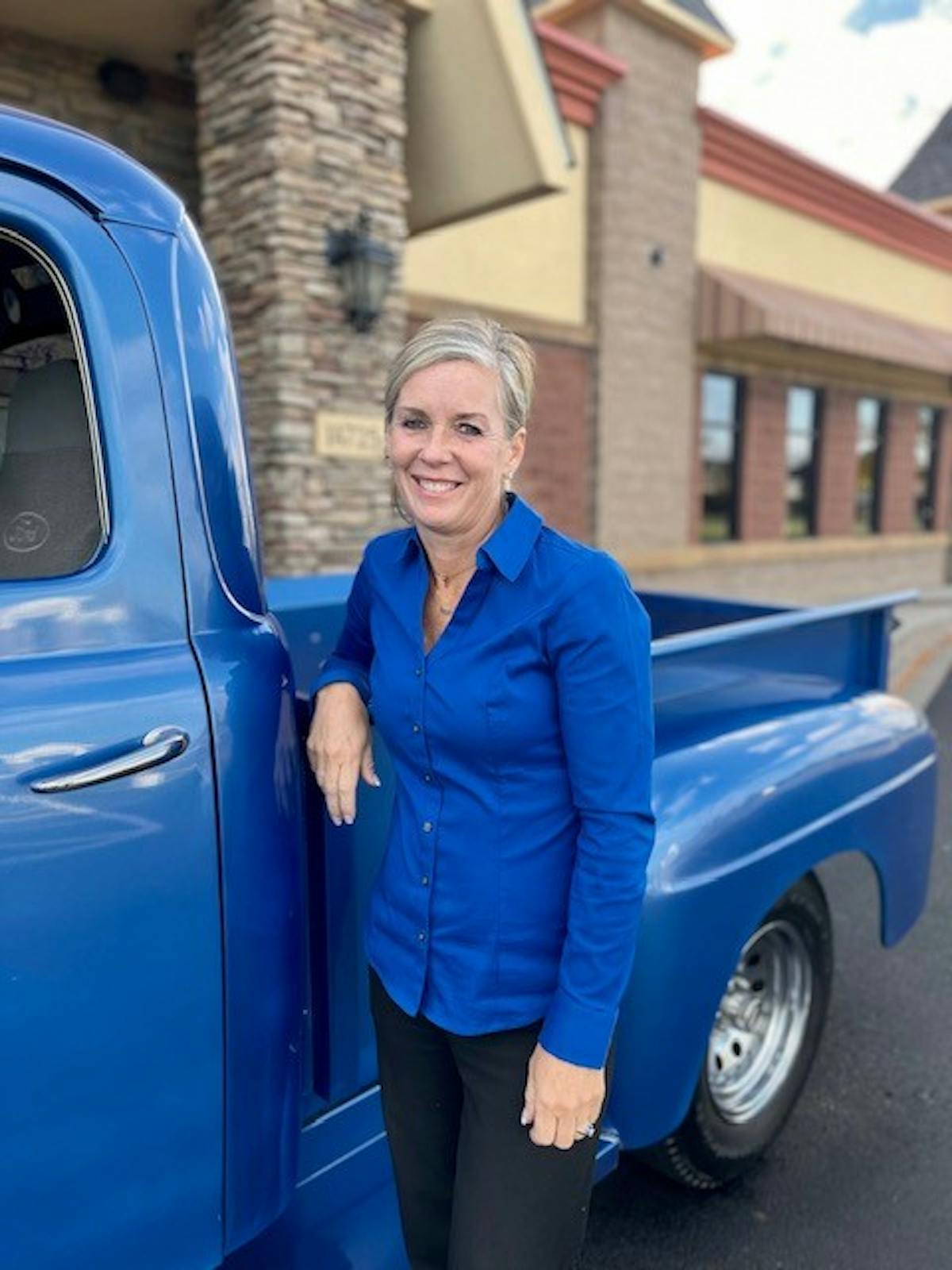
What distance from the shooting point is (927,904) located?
4.23 meters

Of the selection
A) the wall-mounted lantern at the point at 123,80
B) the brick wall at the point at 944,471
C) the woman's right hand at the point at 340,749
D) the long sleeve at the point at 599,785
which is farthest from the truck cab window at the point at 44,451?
the brick wall at the point at 944,471

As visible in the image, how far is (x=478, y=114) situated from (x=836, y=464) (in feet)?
30.2

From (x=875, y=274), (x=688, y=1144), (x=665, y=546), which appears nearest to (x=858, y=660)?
(x=688, y=1144)

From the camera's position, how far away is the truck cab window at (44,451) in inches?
55.4

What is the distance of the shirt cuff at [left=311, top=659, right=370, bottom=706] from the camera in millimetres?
1613

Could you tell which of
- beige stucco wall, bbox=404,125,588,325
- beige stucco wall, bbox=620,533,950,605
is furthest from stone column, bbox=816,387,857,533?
beige stucco wall, bbox=404,125,588,325

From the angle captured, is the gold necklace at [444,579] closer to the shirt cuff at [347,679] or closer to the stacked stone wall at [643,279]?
the shirt cuff at [347,679]

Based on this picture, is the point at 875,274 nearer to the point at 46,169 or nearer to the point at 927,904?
the point at 927,904

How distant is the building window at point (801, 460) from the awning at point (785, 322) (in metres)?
1.17

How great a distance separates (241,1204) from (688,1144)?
1318 mm

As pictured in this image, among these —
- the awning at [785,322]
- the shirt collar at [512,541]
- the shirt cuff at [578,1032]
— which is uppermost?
the awning at [785,322]

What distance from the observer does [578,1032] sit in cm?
133

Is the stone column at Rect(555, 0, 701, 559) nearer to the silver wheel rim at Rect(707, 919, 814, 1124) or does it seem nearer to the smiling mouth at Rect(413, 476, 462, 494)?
the silver wheel rim at Rect(707, 919, 814, 1124)

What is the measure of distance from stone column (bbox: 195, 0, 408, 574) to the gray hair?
482 cm
